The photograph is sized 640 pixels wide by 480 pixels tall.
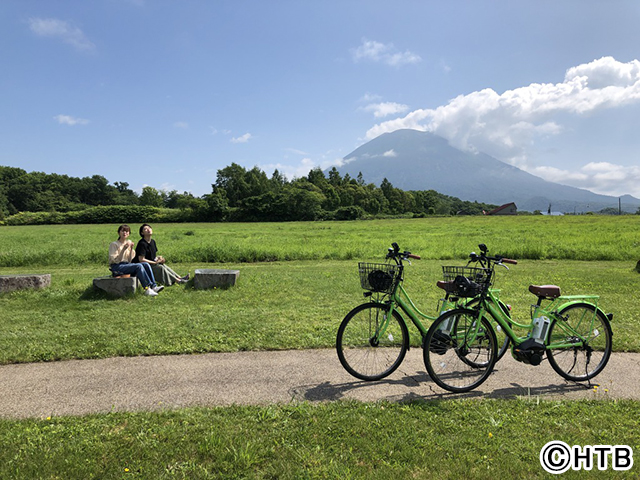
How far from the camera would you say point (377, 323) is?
469 centimetres

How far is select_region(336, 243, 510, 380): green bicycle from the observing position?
14.8 ft

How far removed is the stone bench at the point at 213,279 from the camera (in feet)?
31.1

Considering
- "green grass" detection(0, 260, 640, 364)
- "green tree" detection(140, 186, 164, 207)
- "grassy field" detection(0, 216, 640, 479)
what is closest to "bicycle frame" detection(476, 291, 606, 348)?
"grassy field" detection(0, 216, 640, 479)

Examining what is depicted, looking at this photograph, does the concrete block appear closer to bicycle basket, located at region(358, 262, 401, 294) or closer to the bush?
bicycle basket, located at region(358, 262, 401, 294)

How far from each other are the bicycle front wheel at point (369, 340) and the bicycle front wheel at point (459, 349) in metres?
0.42

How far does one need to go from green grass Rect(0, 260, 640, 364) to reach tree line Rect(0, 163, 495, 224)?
7494cm

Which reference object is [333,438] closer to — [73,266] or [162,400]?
[162,400]

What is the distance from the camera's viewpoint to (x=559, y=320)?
466cm

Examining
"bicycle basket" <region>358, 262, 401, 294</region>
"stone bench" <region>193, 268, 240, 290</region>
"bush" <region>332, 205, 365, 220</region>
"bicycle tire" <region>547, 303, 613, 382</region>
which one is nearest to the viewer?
"bicycle basket" <region>358, 262, 401, 294</region>

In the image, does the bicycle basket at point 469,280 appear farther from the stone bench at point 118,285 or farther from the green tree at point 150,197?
the green tree at point 150,197

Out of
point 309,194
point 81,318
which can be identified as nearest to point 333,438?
point 81,318

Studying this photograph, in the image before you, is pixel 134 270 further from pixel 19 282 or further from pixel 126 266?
pixel 19 282

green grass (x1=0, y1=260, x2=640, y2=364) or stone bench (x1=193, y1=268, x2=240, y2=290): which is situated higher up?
stone bench (x1=193, y1=268, x2=240, y2=290)

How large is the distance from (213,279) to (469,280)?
673 cm
